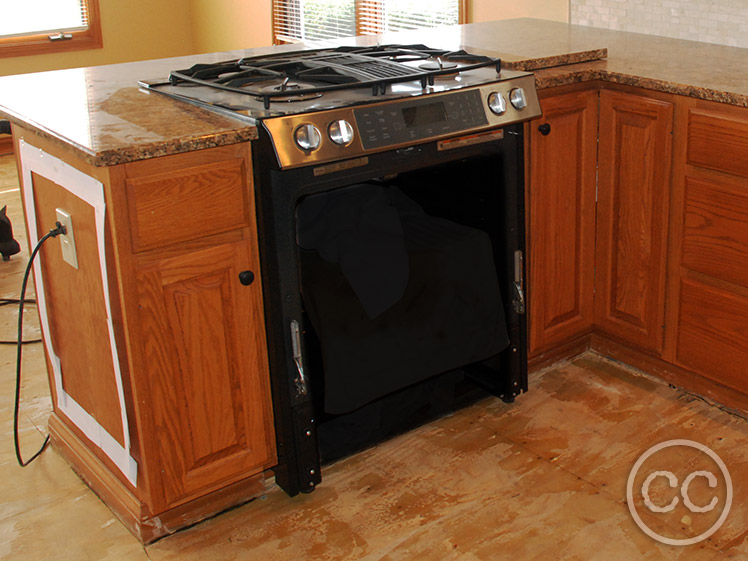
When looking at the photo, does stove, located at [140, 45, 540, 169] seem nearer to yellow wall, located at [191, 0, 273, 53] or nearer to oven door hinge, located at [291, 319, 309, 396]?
oven door hinge, located at [291, 319, 309, 396]

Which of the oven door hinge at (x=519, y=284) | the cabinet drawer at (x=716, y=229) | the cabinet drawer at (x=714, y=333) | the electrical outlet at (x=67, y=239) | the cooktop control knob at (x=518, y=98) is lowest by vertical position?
the cabinet drawer at (x=714, y=333)

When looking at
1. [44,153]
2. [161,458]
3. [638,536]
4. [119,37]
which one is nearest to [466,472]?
[638,536]

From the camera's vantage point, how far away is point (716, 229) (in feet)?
7.22

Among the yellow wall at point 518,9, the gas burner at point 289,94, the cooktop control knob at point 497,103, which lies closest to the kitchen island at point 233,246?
the gas burner at point 289,94

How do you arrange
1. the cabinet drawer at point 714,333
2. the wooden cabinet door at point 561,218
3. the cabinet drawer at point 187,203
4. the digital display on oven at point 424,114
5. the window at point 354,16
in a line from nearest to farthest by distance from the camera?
the cabinet drawer at point 187,203, the digital display on oven at point 424,114, the cabinet drawer at point 714,333, the wooden cabinet door at point 561,218, the window at point 354,16

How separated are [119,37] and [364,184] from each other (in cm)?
433

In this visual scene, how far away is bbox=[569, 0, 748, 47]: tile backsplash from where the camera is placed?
2656 mm

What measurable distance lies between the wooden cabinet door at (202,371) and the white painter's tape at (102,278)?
8cm

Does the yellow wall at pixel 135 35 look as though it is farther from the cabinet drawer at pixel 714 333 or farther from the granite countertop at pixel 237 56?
the cabinet drawer at pixel 714 333

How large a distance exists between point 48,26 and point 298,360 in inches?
174

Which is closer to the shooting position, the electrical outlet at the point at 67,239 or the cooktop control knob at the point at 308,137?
the cooktop control knob at the point at 308,137

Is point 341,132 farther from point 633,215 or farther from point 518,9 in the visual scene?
point 518,9

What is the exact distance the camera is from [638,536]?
1.88 metres

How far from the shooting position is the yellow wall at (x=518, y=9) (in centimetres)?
324
